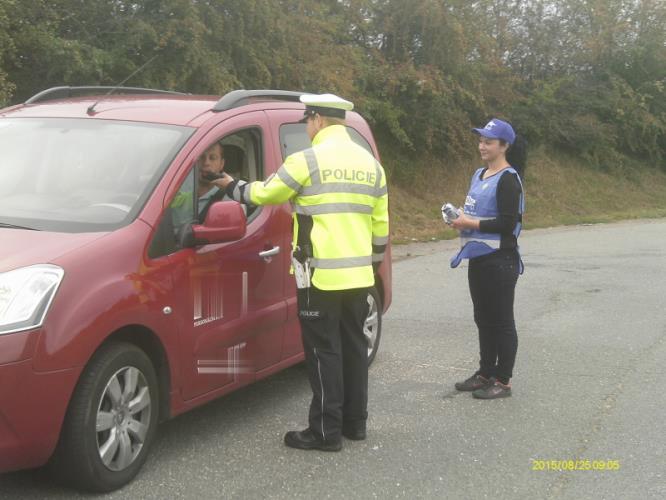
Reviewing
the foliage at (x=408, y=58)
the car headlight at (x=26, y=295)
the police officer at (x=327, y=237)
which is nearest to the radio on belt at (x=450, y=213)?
the police officer at (x=327, y=237)

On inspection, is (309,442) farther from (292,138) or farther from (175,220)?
(292,138)

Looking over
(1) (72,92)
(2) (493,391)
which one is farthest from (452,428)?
(1) (72,92)

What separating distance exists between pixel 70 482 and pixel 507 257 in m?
2.98

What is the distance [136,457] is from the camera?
399 cm

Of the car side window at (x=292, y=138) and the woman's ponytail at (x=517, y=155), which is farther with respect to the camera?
the woman's ponytail at (x=517, y=155)

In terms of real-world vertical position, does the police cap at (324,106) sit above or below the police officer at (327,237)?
above

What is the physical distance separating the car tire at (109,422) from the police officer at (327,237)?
2.97 ft

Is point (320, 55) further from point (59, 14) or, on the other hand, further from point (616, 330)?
point (616, 330)

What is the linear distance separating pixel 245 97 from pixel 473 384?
2.44m

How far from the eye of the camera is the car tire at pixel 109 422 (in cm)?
361

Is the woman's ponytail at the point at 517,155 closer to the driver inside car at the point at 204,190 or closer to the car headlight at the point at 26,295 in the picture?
the driver inside car at the point at 204,190

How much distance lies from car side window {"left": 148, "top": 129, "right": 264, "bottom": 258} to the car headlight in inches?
23.6

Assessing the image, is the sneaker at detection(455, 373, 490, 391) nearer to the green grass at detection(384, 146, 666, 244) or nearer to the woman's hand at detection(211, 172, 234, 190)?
the woman's hand at detection(211, 172, 234, 190)

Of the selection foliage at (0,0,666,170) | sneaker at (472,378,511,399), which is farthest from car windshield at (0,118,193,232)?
foliage at (0,0,666,170)
